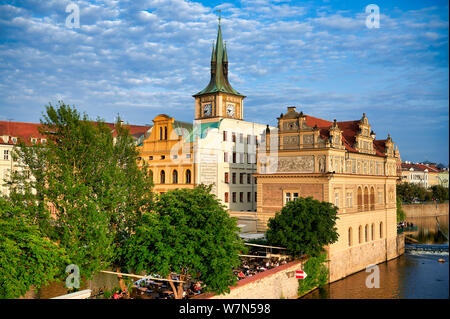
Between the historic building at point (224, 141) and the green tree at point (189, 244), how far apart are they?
2045 centimetres

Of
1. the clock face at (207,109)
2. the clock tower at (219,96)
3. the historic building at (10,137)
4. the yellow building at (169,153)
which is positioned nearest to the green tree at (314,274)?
the yellow building at (169,153)

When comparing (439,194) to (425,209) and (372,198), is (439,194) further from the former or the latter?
(372,198)

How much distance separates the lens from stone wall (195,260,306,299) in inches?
1054

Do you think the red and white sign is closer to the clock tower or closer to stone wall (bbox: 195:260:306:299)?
stone wall (bbox: 195:260:306:299)

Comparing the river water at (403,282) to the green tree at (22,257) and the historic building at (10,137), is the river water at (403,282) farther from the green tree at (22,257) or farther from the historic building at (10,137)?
the historic building at (10,137)

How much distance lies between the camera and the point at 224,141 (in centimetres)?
5516

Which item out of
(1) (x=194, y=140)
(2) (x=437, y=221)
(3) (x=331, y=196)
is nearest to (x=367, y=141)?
(3) (x=331, y=196)

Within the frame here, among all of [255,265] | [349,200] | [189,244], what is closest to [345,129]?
[349,200]

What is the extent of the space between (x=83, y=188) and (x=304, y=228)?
17588mm

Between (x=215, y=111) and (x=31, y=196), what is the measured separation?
38.7 m

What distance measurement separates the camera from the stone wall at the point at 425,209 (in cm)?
9881

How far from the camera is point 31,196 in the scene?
26.3 meters

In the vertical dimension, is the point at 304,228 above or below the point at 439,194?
below
